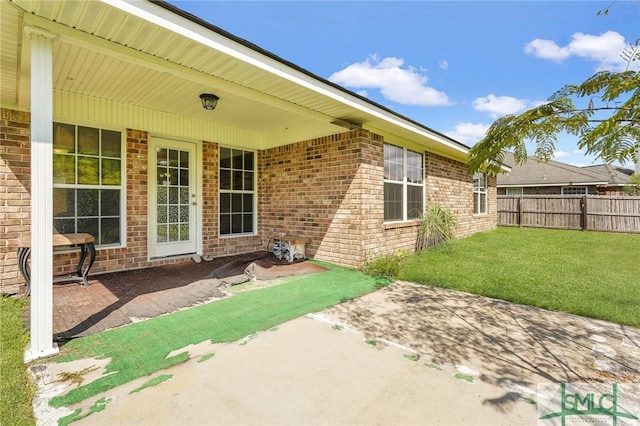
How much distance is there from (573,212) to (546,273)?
9743mm

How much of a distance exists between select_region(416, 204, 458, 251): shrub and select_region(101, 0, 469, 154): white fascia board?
3613 mm

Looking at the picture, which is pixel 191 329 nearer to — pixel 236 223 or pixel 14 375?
pixel 14 375

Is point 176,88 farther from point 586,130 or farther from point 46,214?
point 586,130

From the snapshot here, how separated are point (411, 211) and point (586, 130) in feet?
19.7

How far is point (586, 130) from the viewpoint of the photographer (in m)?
1.78

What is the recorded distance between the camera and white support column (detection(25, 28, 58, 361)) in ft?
8.70

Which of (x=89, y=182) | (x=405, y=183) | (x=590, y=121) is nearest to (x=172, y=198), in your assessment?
(x=89, y=182)

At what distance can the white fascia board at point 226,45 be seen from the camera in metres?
2.64

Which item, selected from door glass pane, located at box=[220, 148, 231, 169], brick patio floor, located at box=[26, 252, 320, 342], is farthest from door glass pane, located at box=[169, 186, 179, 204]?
brick patio floor, located at box=[26, 252, 320, 342]

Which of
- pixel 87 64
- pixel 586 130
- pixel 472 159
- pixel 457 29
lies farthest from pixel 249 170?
pixel 586 130

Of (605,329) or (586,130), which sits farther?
(605,329)

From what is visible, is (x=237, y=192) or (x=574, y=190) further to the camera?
(x=574, y=190)

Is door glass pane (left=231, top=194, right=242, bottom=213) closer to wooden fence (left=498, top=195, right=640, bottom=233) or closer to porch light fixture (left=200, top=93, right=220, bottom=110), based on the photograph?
porch light fixture (left=200, top=93, right=220, bottom=110)

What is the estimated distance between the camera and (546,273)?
222 inches
